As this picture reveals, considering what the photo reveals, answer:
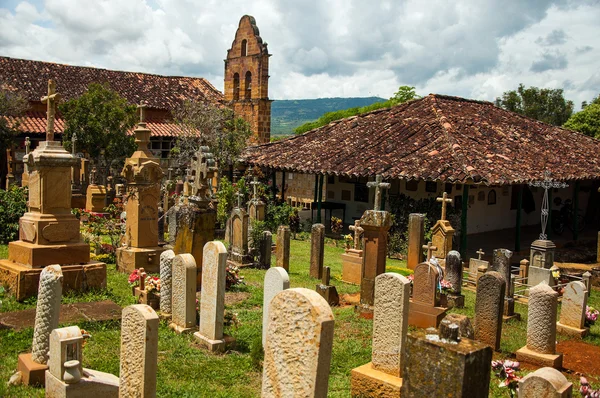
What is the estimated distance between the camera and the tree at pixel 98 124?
25.7 m

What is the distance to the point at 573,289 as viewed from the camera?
9289mm

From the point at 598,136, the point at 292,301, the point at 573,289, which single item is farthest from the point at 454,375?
the point at 598,136

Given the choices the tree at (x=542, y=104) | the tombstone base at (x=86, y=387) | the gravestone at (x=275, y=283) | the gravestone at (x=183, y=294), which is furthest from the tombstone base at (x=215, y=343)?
the tree at (x=542, y=104)

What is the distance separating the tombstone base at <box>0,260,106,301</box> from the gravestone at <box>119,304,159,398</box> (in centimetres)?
451

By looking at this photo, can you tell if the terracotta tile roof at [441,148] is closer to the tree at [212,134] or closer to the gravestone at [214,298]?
the tree at [212,134]

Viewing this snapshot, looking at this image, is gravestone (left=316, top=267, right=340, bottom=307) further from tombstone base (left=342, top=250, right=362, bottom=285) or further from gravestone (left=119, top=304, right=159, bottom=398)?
gravestone (left=119, top=304, right=159, bottom=398)

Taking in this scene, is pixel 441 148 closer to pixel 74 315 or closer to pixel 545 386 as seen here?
pixel 74 315

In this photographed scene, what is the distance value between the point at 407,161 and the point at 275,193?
6.74 m

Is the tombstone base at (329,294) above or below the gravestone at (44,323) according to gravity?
below

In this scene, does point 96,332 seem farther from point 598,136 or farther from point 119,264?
point 598,136

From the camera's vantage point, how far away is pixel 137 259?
11.2m

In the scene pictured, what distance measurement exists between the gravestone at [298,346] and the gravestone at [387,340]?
2199 millimetres

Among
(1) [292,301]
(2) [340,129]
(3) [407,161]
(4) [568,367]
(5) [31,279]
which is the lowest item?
(4) [568,367]

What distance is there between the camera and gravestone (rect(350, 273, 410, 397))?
568cm
